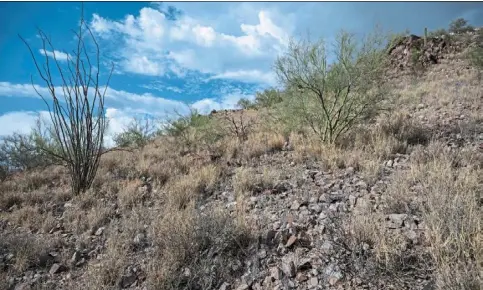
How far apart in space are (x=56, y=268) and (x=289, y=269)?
278cm

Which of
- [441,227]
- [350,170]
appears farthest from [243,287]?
[350,170]

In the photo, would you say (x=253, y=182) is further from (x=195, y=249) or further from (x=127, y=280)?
(x=127, y=280)

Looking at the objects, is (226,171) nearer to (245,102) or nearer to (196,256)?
(196,256)

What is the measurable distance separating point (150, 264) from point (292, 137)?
6375mm

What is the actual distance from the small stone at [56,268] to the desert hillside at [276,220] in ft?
0.04

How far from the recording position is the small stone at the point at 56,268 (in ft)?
12.5

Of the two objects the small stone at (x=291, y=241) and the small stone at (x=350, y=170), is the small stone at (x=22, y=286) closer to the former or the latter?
the small stone at (x=291, y=241)

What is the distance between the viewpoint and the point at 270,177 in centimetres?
609

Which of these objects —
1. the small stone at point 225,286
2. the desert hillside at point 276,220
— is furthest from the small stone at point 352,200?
the small stone at point 225,286

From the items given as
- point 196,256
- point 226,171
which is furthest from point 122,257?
point 226,171

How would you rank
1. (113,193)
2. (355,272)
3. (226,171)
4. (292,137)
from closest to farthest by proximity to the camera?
(355,272) < (113,193) < (226,171) < (292,137)

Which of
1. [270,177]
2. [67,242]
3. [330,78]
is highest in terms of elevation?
[330,78]

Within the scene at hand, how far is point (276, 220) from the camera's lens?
4348 mm

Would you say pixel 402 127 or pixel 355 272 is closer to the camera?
pixel 355 272
